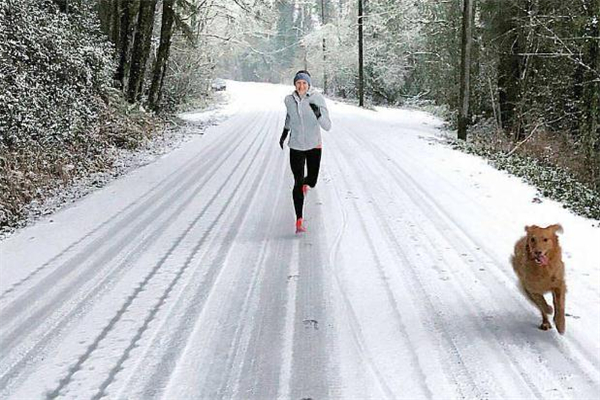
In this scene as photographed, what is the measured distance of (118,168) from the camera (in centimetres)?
1286

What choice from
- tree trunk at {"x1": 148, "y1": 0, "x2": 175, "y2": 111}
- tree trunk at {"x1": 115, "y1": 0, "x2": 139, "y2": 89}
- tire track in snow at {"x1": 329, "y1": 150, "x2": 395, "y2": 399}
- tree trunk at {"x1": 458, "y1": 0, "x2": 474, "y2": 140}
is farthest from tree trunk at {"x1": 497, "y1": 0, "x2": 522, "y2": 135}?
tire track in snow at {"x1": 329, "y1": 150, "x2": 395, "y2": 399}

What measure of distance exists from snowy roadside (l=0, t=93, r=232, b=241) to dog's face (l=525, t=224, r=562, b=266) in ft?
21.5

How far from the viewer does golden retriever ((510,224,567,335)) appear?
4.04 m

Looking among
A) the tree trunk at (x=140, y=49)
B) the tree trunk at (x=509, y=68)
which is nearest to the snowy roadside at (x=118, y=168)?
the tree trunk at (x=140, y=49)

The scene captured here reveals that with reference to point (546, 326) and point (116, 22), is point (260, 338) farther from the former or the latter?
point (116, 22)

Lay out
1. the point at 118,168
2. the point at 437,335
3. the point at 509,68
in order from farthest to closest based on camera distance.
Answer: the point at 509,68
the point at 118,168
the point at 437,335

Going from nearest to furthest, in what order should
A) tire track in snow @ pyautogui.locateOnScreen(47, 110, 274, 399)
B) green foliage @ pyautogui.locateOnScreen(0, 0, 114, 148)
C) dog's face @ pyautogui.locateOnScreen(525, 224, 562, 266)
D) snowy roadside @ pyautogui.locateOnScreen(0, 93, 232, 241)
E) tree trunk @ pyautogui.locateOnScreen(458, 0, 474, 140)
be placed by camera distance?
tire track in snow @ pyautogui.locateOnScreen(47, 110, 274, 399)
dog's face @ pyautogui.locateOnScreen(525, 224, 562, 266)
snowy roadside @ pyautogui.locateOnScreen(0, 93, 232, 241)
green foliage @ pyautogui.locateOnScreen(0, 0, 114, 148)
tree trunk @ pyautogui.locateOnScreen(458, 0, 474, 140)

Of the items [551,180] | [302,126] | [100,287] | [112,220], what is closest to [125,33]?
[112,220]

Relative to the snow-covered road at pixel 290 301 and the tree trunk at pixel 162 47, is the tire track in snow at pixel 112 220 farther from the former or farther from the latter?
the tree trunk at pixel 162 47

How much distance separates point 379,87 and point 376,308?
41153 millimetres

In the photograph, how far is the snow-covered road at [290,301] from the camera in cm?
364

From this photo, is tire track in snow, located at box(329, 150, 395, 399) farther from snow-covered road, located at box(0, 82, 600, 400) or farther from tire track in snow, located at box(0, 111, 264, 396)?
tire track in snow, located at box(0, 111, 264, 396)

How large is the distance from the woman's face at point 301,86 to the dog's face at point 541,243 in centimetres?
382

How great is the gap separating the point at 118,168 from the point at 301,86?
7.13m
